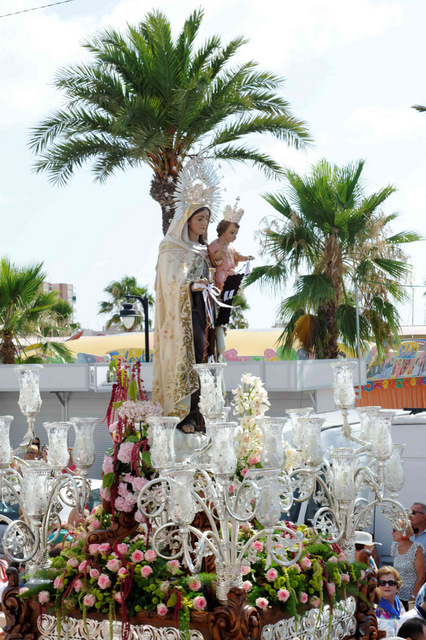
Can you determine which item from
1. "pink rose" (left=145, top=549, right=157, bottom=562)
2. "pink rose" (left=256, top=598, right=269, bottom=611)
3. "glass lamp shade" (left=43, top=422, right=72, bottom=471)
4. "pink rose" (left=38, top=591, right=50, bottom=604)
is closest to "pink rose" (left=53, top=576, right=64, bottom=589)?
"pink rose" (left=38, top=591, right=50, bottom=604)

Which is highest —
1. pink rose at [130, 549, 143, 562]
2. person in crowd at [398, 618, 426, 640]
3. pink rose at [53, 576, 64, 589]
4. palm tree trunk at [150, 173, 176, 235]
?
palm tree trunk at [150, 173, 176, 235]

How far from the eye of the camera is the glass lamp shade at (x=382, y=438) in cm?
548

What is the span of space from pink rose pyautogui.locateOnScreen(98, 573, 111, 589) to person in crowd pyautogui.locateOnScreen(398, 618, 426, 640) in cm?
200

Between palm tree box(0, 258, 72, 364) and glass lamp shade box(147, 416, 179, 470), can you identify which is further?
palm tree box(0, 258, 72, 364)

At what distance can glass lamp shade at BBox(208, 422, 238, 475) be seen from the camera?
466 centimetres


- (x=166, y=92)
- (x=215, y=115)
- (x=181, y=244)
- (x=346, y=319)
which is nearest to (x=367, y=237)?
(x=346, y=319)

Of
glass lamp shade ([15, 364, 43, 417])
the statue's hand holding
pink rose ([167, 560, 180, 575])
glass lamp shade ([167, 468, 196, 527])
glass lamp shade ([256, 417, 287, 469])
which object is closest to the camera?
glass lamp shade ([167, 468, 196, 527])

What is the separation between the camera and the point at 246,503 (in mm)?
5141

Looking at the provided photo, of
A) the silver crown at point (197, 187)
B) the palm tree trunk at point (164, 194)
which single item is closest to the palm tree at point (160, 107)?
the palm tree trunk at point (164, 194)

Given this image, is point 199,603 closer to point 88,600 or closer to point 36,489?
point 88,600

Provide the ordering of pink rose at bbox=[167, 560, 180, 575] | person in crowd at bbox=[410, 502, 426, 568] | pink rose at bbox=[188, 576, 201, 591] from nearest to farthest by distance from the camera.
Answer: pink rose at bbox=[188, 576, 201, 591] → pink rose at bbox=[167, 560, 180, 575] → person in crowd at bbox=[410, 502, 426, 568]

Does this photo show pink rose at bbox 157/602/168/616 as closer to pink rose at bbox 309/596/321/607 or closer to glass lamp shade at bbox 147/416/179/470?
glass lamp shade at bbox 147/416/179/470

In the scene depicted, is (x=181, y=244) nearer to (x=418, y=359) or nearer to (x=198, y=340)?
(x=198, y=340)

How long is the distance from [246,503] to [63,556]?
1.67 meters
